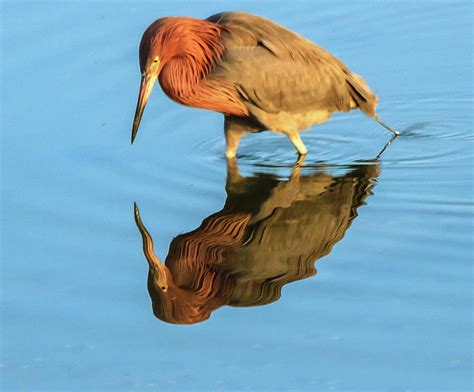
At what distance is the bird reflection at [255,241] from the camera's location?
7.16 m

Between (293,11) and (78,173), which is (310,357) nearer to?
(78,173)

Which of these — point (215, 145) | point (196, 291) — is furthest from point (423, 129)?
point (196, 291)

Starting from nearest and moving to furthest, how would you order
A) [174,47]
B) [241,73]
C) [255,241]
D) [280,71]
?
[255,241] → [174,47] → [241,73] → [280,71]

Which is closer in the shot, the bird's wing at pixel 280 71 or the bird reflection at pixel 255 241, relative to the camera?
the bird reflection at pixel 255 241

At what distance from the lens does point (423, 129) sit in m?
9.94

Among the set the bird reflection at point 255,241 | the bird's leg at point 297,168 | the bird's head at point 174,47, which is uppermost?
the bird's head at point 174,47

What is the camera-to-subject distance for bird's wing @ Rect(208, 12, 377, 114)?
8.88 metres

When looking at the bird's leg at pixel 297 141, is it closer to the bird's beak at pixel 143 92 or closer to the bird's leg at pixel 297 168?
the bird's leg at pixel 297 168

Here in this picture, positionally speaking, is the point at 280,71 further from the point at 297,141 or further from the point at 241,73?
the point at 297,141

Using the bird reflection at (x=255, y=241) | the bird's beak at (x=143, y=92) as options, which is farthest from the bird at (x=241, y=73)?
the bird reflection at (x=255, y=241)

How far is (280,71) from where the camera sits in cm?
905

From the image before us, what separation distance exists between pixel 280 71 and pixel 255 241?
5.57 feet

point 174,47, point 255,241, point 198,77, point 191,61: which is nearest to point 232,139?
point 198,77

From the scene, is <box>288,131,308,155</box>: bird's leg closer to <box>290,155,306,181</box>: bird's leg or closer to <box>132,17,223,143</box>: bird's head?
<box>290,155,306,181</box>: bird's leg
